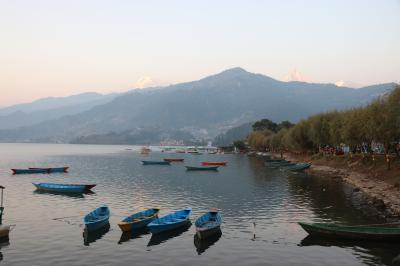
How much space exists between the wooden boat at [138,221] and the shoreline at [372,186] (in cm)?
2616

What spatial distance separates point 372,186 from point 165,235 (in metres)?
42.2

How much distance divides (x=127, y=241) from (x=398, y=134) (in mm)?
53150

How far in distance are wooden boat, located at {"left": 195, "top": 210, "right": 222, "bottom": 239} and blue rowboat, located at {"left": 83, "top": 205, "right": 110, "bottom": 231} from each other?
1004 cm

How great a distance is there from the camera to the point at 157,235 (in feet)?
131

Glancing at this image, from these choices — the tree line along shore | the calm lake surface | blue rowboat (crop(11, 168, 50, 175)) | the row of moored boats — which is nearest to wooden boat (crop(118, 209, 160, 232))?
the row of moored boats

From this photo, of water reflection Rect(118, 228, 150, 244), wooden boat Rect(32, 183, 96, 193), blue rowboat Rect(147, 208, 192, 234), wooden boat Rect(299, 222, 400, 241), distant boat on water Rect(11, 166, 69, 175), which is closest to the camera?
wooden boat Rect(299, 222, 400, 241)

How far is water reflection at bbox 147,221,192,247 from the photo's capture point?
37812mm

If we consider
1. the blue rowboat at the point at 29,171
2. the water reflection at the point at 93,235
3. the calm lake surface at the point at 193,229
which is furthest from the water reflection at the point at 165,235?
the blue rowboat at the point at 29,171

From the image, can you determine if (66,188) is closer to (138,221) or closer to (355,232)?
(138,221)

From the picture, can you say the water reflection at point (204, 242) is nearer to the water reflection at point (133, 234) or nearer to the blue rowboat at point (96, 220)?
the water reflection at point (133, 234)

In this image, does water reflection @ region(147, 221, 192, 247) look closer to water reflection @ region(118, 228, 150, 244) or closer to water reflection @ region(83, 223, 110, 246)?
water reflection @ region(118, 228, 150, 244)

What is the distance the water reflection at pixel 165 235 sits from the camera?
37812mm

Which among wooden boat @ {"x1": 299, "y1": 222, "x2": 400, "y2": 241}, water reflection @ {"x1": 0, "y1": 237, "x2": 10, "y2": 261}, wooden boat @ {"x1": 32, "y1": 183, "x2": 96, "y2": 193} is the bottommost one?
water reflection @ {"x1": 0, "y1": 237, "x2": 10, "y2": 261}

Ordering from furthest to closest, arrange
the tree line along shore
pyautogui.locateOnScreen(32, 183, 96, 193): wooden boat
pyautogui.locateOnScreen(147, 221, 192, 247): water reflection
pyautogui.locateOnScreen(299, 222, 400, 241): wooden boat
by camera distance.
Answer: pyautogui.locateOnScreen(32, 183, 96, 193): wooden boat < the tree line along shore < pyautogui.locateOnScreen(147, 221, 192, 247): water reflection < pyautogui.locateOnScreen(299, 222, 400, 241): wooden boat
